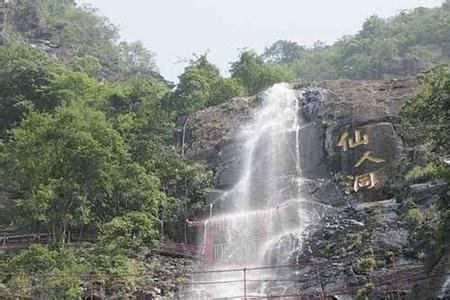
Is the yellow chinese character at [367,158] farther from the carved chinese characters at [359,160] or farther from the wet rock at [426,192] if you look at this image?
the wet rock at [426,192]

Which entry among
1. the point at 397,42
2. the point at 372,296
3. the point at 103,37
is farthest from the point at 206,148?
the point at 103,37

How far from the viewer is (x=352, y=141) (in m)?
18.6

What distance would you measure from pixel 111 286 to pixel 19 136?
5422 millimetres

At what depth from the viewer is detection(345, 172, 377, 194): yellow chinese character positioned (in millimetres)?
17172

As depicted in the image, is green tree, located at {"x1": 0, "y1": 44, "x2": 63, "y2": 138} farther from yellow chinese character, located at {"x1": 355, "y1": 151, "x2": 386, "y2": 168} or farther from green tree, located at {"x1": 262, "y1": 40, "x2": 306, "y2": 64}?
green tree, located at {"x1": 262, "y1": 40, "x2": 306, "y2": 64}

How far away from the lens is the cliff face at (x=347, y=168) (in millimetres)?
13461

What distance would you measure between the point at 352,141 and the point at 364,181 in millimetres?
1649

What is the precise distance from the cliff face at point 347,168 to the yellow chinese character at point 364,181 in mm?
29

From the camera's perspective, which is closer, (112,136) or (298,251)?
(298,251)

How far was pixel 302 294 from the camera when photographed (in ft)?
44.1

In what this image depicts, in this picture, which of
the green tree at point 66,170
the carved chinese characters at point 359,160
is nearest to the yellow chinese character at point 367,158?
the carved chinese characters at point 359,160

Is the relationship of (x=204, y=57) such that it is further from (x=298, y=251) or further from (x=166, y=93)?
(x=298, y=251)

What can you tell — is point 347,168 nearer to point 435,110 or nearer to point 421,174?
point 421,174

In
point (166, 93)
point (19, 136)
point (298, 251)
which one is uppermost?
point (166, 93)
